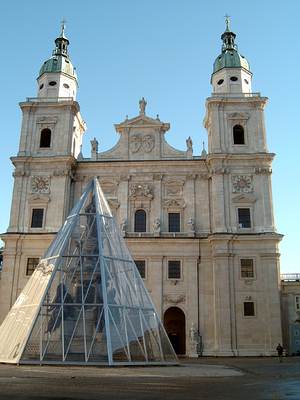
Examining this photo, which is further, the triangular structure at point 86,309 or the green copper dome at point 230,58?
the green copper dome at point 230,58

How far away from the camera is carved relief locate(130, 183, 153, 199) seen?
36675mm

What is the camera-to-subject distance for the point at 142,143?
38625mm

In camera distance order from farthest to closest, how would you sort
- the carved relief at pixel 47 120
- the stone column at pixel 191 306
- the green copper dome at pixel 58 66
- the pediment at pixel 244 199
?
the green copper dome at pixel 58 66
the carved relief at pixel 47 120
the pediment at pixel 244 199
the stone column at pixel 191 306

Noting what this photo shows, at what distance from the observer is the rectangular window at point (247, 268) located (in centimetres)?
3403

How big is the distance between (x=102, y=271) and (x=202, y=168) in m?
19.6

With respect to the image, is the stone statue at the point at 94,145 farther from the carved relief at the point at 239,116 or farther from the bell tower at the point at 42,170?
the carved relief at the point at 239,116

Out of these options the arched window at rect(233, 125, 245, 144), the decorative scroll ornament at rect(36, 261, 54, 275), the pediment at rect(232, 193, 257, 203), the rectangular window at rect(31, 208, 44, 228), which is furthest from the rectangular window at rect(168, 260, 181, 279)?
the decorative scroll ornament at rect(36, 261, 54, 275)

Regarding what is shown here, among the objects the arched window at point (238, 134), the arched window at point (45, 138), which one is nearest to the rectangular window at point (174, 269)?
the arched window at point (238, 134)


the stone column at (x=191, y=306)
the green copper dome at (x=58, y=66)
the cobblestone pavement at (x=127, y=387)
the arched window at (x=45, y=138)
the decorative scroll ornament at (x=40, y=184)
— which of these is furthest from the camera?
the green copper dome at (x=58, y=66)

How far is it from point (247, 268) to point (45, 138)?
64.4ft

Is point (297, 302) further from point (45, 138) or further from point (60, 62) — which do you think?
point (60, 62)

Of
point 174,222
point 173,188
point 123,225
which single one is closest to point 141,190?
point 173,188

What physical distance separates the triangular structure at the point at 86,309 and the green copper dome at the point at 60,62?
22302mm

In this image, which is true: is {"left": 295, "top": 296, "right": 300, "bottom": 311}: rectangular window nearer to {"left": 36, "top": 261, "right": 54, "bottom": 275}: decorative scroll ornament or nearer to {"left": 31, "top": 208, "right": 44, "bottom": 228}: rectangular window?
{"left": 31, "top": 208, "right": 44, "bottom": 228}: rectangular window
